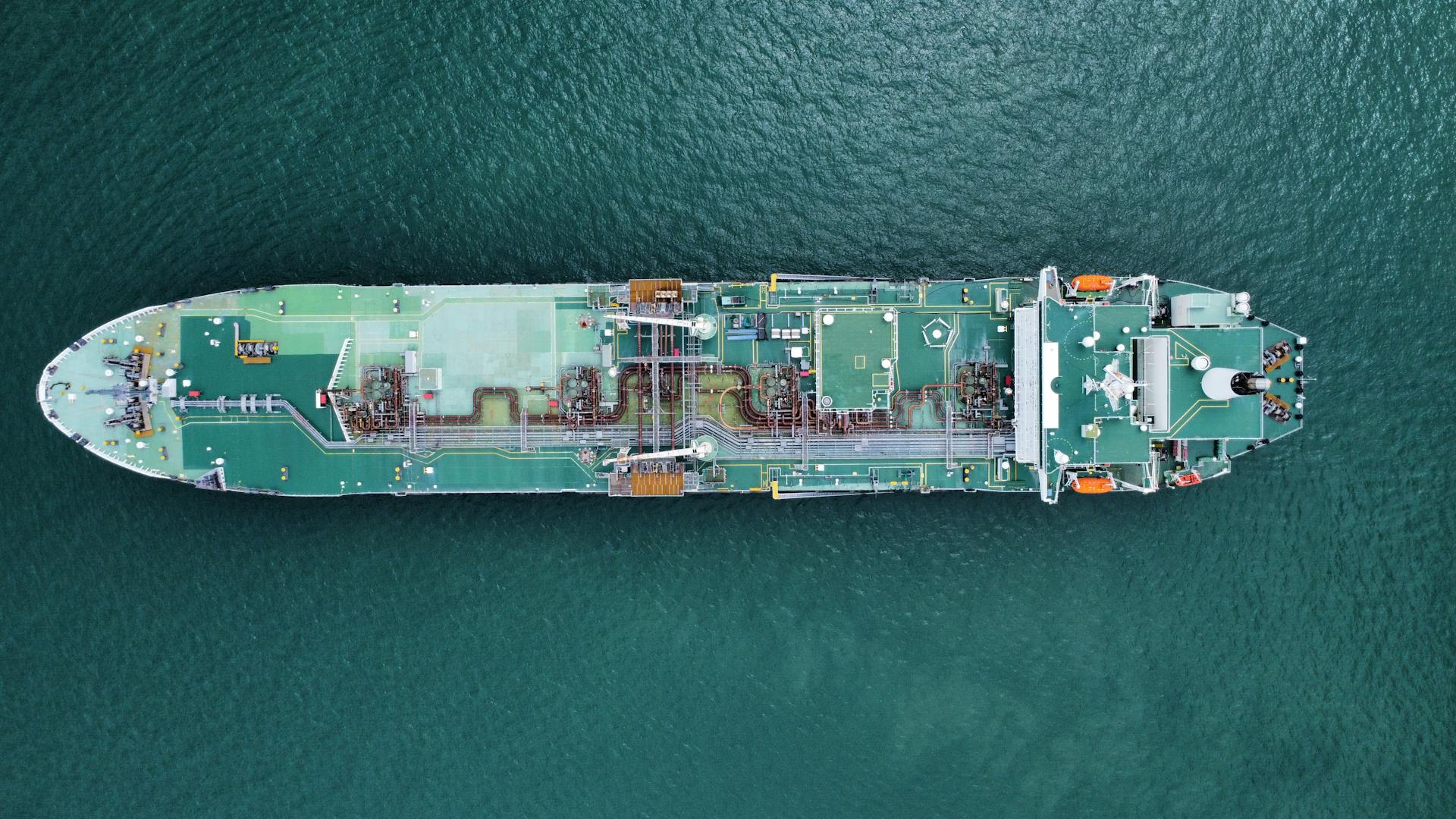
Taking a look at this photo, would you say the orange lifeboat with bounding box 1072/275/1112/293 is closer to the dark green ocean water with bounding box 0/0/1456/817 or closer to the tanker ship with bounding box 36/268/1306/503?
the tanker ship with bounding box 36/268/1306/503

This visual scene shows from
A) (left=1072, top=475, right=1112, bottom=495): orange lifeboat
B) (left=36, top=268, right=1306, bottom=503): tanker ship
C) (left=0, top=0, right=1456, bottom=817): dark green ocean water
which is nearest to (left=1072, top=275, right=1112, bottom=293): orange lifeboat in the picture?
(left=36, top=268, right=1306, bottom=503): tanker ship

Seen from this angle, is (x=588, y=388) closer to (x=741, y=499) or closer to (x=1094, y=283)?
(x=741, y=499)

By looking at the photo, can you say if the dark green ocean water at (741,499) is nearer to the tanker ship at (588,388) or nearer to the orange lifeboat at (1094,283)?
the tanker ship at (588,388)

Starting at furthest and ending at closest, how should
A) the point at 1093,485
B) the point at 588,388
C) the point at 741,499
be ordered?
the point at 741,499 < the point at 588,388 < the point at 1093,485

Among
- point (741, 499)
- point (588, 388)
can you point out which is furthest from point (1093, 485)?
point (588, 388)

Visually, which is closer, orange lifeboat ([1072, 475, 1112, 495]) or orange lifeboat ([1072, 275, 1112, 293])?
orange lifeboat ([1072, 475, 1112, 495])

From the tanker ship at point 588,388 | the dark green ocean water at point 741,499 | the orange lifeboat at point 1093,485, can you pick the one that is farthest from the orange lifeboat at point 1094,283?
the orange lifeboat at point 1093,485
